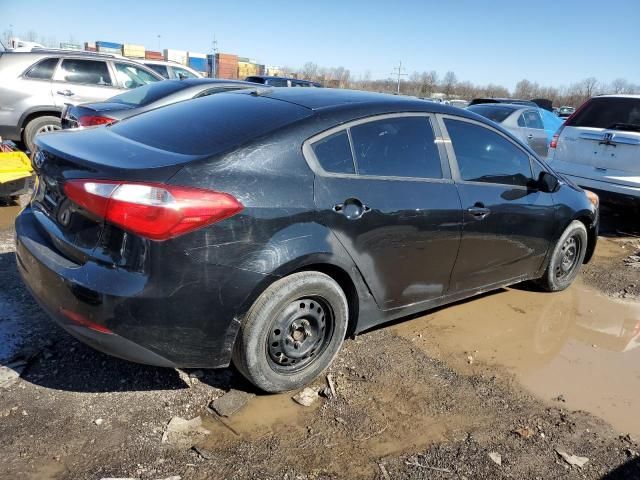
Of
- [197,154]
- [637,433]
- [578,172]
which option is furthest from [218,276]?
[578,172]

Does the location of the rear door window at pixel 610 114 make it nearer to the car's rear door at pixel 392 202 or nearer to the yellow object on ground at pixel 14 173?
the car's rear door at pixel 392 202

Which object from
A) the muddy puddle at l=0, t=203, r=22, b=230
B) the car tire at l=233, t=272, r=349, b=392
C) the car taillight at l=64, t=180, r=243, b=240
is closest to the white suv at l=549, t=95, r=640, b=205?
the car tire at l=233, t=272, r=349, b=392

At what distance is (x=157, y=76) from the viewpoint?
966 cm

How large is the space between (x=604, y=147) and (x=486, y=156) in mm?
4069

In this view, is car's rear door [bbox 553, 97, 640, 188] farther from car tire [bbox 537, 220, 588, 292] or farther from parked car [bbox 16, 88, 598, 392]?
parked car [bbox 16, 88, 598, 392]

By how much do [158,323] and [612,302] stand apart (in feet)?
14.1

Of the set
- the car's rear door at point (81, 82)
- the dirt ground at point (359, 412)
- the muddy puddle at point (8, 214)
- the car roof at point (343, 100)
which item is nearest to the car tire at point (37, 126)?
the car's rear door at point (81, 82)

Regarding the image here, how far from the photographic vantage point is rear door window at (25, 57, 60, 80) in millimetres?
8203

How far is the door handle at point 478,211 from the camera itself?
363cm

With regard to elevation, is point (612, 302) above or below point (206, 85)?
below

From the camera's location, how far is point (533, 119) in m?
11.3

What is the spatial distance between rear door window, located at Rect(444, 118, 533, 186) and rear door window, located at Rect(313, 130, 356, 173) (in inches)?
38.5

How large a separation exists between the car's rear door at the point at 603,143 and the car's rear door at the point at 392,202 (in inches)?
176

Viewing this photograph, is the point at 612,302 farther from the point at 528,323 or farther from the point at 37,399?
the point at 37,399
